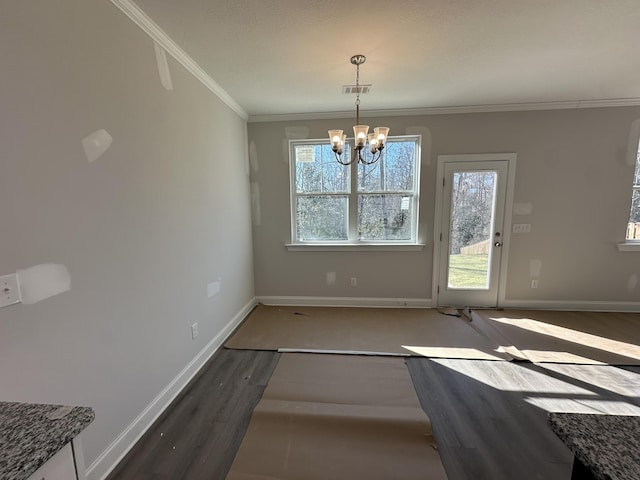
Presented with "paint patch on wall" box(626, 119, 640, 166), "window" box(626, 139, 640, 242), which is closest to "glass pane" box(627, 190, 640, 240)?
"window" box(626, 139, 640, 242)

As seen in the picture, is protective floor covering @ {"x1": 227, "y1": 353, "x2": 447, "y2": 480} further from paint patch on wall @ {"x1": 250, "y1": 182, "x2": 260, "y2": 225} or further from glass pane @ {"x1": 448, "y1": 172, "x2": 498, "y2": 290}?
paint patch on wall @ {"x1": 250, "y1": 182, "x2": 260, "y2": 225}

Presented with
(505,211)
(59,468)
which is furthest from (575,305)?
(59,468)

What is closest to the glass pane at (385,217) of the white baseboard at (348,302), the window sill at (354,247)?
the window sill at (354,247)

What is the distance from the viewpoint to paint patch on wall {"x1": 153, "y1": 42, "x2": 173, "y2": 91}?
197 cm

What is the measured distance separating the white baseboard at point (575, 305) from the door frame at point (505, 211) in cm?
23

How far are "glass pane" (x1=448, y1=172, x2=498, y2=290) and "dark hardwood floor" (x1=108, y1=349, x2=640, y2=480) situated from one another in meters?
1.42

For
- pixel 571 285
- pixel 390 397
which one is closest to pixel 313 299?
pixel 390 397

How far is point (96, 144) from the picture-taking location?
4.89 ft

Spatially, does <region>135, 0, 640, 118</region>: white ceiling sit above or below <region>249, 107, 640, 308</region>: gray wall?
above

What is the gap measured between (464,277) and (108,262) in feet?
12.5

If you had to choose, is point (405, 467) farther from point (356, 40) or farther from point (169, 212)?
point (356, 40)

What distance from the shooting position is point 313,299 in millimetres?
4012

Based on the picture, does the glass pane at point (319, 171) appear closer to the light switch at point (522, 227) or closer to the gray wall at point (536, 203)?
the gray wall at point (536, 203)

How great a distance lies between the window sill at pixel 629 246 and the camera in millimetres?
3473
